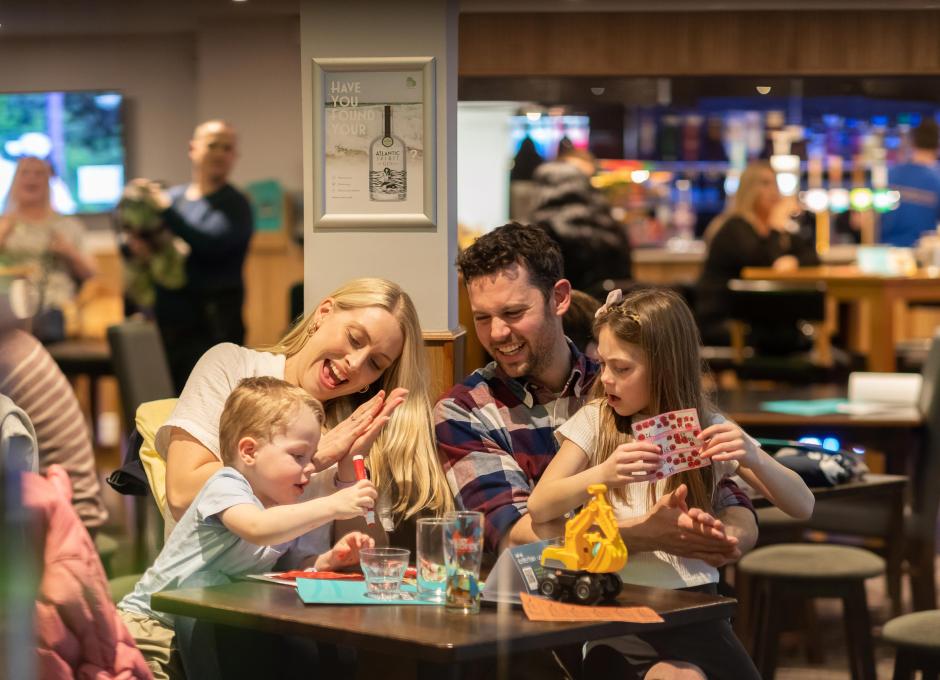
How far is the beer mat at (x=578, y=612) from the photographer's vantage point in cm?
220

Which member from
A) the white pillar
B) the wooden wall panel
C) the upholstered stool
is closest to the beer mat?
the upholstered stool

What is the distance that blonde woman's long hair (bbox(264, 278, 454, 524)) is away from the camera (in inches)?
117

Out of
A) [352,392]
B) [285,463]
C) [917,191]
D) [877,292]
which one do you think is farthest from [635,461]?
[917,191]

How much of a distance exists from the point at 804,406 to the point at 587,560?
2.68 m

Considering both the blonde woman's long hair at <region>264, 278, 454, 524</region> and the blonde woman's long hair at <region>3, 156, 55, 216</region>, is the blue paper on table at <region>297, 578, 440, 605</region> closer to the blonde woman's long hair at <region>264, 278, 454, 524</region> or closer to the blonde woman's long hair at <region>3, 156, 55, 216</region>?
the blonde woman's long hair at <region>264, 278, 454, 524</region>

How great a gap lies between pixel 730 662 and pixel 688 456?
0.42m

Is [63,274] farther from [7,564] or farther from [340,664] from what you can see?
[7,564]

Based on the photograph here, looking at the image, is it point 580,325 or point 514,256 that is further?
point 580,325

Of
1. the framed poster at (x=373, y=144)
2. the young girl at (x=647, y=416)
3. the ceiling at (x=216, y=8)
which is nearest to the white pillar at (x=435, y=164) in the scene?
the framed poster at (x=373, y=144)

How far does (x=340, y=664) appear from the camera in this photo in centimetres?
266

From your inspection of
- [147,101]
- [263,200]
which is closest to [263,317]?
[263,200]

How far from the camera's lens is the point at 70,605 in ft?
6.01

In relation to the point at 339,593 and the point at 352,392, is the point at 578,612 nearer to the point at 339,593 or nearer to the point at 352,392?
the point at 339,593

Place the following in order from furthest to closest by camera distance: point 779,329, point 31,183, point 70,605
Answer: point 779,329 < point 31,183 < point 70,605
